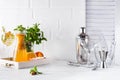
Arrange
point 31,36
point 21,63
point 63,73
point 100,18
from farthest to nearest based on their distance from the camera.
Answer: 1. point 100,18
2. point 31,36
3. point 21,63
4. point 63,73

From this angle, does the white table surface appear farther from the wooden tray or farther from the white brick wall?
the white brick wall

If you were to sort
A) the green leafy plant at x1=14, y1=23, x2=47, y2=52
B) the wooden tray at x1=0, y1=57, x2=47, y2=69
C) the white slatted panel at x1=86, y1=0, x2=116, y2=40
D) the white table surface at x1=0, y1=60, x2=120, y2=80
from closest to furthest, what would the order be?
the white table surface at x1=0, y1=60, x2=120, y2=80, the wooden tray at x1=0, y1=57, x2=47, y2=69, the green leafy plant at x1=14, y1=23, x2=47, y2=52, the white slatted panel at x1=86, y1=0, x2=116, y2=40

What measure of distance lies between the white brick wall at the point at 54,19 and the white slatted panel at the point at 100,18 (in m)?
0.05

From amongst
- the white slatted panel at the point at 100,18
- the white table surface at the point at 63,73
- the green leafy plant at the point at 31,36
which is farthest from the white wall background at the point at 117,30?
the green leafy plant at the point at 31,36

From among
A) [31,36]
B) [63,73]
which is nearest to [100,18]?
[31,36]

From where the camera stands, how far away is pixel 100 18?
1.93 metres

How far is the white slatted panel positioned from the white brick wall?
0.05 m

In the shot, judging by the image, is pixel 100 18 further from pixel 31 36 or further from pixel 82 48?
pixel 31 36

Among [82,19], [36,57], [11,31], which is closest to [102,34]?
[82,19]

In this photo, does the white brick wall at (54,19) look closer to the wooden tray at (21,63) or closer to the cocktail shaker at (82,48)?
the cocktail shaker at (82,48)

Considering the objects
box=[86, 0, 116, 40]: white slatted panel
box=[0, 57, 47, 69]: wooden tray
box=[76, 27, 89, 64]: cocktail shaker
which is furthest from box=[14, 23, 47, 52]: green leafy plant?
box=[86, 0, 116, 40]: white slatted panel

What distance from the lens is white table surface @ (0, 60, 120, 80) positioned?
4.59 feet

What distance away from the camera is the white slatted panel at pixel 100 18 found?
1900mm

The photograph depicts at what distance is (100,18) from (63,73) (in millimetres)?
587
